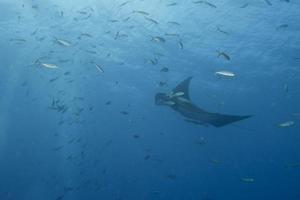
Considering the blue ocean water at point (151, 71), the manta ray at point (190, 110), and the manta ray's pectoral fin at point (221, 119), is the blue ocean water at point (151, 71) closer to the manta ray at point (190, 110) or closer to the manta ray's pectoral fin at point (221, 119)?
the manta ray at point (190, 110)

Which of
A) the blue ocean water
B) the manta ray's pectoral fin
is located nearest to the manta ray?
the manta ray's pectoral fin

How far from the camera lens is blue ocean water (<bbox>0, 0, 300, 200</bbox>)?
20641 millimetres

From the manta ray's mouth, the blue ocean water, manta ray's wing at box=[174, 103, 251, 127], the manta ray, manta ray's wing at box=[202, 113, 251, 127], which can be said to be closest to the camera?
manta ray's wing at box=[202, 113, 251, 127]

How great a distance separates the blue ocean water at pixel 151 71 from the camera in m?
20.6

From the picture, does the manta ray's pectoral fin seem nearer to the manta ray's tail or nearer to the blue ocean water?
the manta ray's tail

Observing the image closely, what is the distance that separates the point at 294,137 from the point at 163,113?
1643cm

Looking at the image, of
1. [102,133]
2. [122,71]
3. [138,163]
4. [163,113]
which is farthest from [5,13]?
[138,163]

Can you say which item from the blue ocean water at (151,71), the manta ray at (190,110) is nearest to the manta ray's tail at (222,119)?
the manta ray at (190,110)

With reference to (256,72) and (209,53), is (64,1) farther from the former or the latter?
(256,72)

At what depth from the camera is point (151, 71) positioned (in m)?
31.7

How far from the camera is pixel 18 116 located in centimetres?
6375

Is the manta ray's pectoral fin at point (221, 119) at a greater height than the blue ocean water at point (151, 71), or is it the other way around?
the manta ray's pectoral fin at point (221, 119)

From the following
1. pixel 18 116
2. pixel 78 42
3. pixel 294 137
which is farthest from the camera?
pixel 18 116

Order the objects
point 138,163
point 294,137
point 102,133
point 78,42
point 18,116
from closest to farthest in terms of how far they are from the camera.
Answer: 1. point 78,42
2. point 294,137
3. point 18,116
4. point 102,133
5. point 138,163
